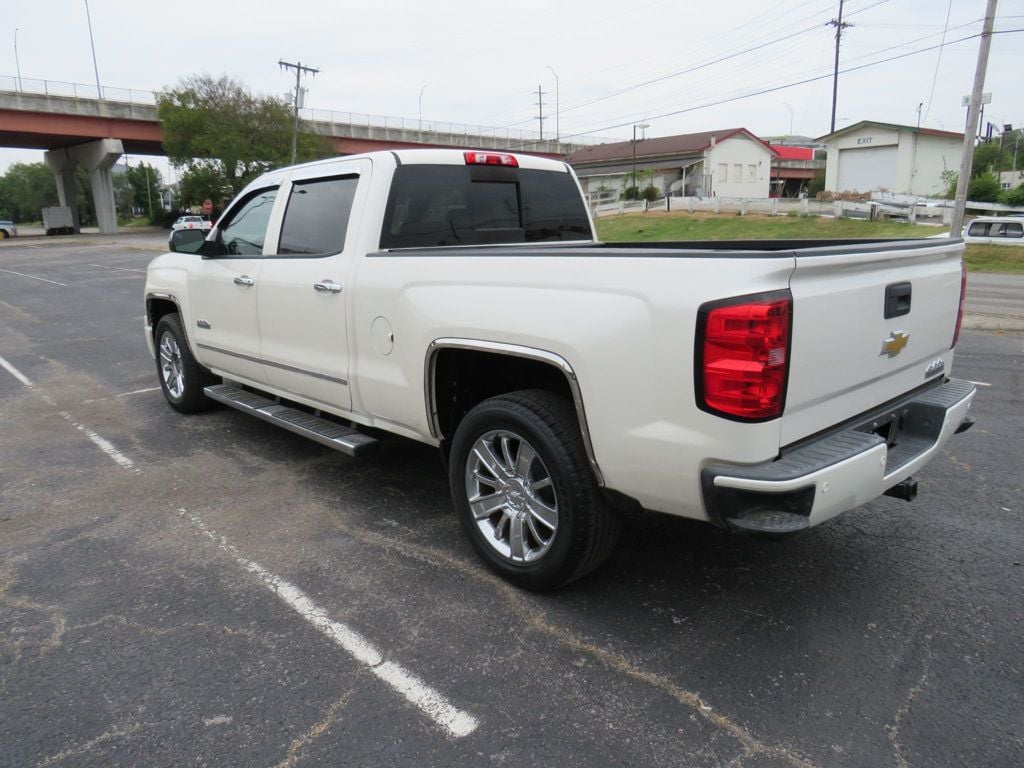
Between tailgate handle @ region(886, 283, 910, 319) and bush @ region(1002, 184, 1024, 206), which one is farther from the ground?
bush @ region(1002, 184, 1024, 206)

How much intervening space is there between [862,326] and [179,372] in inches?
212

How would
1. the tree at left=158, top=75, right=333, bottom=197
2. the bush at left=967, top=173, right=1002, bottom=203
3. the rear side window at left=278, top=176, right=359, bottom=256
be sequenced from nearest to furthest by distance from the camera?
the rear side window at left=278, top=176, right=359, bottom=256 < the bush at left=967, top=173, right=1002, bottom=203 < the tree at left=158, top=75, right=333, bottom=197

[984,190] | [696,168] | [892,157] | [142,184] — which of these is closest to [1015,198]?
[984,190]

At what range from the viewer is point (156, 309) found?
660cm

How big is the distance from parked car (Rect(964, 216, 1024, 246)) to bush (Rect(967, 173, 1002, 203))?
25.3 metres

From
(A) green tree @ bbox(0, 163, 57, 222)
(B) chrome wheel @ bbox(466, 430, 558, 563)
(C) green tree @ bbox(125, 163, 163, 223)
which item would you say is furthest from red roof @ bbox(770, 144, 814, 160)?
(A) green tree @ bbox(0, 163, 57, 222)

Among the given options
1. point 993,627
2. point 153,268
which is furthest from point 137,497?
point 993,627

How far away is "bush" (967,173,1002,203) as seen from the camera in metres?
46.9

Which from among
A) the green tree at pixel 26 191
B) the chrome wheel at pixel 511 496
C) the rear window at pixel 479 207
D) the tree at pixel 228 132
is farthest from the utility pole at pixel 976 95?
the green tree at pixel 26 191

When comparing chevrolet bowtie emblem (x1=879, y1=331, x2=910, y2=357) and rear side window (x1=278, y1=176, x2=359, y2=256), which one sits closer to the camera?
chevrolet bowtie emblem (x1=879, y1=331, x2=910, y2=357)

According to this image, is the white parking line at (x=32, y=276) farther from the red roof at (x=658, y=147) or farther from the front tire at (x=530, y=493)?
the red roof at (x=658, y=147)

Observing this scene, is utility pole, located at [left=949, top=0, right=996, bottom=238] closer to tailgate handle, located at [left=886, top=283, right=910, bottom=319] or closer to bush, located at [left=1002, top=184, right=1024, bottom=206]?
tailgate handle, located at [left=886, top=283, right=910, bottom=319]

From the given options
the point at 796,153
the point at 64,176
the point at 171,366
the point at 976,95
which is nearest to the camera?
the point at 171,366

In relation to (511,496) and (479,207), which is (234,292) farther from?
(511,496)
